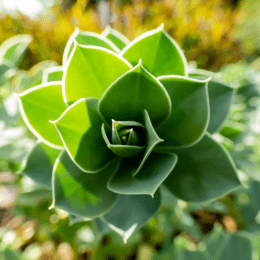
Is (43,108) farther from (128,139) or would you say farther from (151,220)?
(151,220)

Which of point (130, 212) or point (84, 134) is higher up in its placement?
point (84, 134)

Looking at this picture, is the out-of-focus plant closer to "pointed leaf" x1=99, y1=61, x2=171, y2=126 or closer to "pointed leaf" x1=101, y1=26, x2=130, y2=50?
"pointed leaf" x1=101, y1=26, x2=130, y2=50

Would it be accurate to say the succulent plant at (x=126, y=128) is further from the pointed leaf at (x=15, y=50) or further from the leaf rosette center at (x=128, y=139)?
the pointed leaf at (x=15, y=50)

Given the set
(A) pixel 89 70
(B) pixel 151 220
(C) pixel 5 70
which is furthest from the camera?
(B) pixel 151 220

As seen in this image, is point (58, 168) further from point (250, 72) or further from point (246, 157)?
point (250, 72)

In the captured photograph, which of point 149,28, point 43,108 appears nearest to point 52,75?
point 43,108
